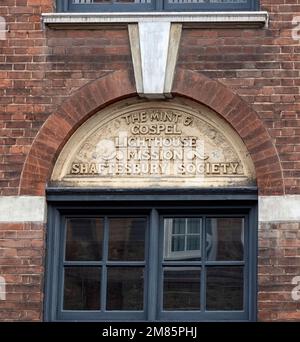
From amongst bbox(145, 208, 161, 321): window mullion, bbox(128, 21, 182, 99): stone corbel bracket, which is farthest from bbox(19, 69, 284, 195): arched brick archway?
bbox(145, 208, 161, 321): window mullion

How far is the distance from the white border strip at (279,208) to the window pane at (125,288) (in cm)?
138

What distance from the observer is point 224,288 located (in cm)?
1291

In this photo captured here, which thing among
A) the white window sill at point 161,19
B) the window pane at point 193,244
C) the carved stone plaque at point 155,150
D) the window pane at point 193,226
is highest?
the white window sill at point 161,19

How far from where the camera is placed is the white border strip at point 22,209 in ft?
42.5

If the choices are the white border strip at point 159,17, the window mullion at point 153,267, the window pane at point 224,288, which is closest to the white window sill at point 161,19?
the white border strip at point 159,17

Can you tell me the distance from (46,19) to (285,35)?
246 cm

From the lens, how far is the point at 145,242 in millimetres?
13086

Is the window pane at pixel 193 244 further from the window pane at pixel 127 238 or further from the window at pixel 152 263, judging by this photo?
the window pane at pixel 127 238

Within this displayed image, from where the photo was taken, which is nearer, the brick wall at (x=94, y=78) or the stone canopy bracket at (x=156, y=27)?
the brick wall at (x=94, y=78)

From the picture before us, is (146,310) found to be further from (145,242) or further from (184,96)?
(184,96)

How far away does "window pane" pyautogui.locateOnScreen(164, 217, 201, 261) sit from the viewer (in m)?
13.0

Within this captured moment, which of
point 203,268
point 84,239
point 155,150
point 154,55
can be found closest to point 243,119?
point 155,150

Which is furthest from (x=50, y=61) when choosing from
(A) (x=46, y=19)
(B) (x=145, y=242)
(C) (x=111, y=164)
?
(B) (x=145, y=242)

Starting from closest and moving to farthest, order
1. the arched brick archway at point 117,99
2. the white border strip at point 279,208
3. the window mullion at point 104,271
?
the white border strip at point 279,208 → the arched brick archway at point 117,99 → the window mullion at point 104,271
